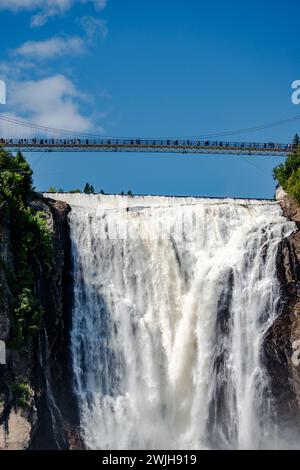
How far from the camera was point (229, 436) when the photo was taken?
144 ft

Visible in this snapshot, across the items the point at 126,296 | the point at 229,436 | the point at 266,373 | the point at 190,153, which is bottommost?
the point at 229,436

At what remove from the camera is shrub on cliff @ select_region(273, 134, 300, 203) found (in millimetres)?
54469

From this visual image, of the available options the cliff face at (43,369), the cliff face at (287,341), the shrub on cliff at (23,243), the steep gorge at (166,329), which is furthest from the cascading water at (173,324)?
the shrub on cliff at (23,243)

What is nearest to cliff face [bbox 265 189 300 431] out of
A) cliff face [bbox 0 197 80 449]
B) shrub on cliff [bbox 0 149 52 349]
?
cliff face [bbox 0 197 80 449]

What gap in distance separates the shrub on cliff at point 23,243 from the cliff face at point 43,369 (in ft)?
1.41

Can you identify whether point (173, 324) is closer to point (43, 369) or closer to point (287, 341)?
point (287, 341)

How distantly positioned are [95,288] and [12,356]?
805 cm

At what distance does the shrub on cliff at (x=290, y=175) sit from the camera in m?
54.5

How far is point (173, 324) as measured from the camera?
151ft

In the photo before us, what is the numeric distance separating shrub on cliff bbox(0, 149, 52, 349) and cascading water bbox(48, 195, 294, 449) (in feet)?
11.2

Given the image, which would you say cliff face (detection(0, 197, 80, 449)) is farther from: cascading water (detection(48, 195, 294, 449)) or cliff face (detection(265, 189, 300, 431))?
cliff face (detection(265, 189, 300, 431))

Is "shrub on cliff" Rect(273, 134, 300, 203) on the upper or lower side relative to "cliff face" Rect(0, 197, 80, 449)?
upper
